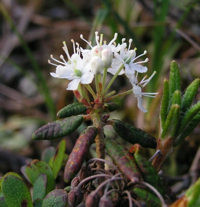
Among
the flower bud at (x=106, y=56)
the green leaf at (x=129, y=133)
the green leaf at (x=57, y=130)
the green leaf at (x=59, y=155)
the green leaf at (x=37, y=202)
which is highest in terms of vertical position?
the flower bud at (x=106, y=56)

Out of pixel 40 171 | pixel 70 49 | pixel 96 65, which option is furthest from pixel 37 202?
pixel 70 49

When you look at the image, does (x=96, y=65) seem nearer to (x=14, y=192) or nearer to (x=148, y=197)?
(x=148, y=197)

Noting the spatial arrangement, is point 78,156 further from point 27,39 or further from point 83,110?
point 27,39

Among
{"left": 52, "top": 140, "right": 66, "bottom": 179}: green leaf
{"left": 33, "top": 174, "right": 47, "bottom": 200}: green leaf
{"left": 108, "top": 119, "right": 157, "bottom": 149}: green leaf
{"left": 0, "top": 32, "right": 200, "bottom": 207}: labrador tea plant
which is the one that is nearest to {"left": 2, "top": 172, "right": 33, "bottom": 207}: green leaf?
{"left": 0, "top": 32, "right": 200, "bottom": 207}: labrador tea plant

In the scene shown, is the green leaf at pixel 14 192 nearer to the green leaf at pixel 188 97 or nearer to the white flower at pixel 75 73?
the white flower at pixel 75 73

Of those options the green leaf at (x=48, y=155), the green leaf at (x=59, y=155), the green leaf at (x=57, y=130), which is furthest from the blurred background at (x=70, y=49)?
the green leaf at (x=57, y=130)

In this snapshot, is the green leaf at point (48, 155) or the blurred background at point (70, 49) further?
the blurred background at point (70, 49)

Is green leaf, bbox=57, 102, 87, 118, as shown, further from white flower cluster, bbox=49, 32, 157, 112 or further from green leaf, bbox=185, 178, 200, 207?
green leaf, bbox=185, 178, 200, 207

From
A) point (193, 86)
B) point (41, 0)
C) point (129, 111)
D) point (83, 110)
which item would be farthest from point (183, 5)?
point (41, 0)
